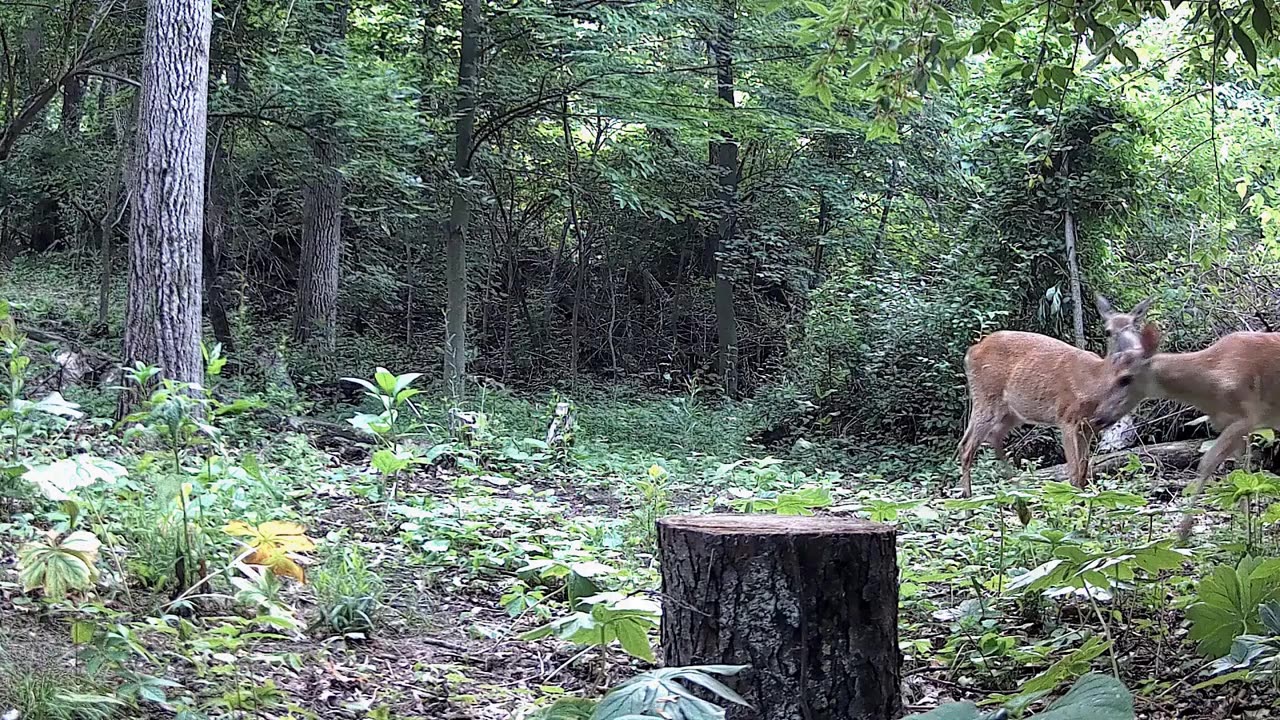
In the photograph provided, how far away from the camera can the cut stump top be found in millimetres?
2342

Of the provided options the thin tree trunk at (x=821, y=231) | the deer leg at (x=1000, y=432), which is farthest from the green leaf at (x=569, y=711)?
the thin tree trunk at (x=821, y=231)

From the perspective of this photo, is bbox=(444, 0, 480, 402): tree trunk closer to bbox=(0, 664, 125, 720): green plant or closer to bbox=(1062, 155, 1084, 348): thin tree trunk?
bbox=(1062, 155, 1084, 348): thin tree trunk

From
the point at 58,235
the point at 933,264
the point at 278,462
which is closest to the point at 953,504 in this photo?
the point at 278,462

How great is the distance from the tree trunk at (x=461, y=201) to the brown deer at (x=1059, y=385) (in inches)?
188

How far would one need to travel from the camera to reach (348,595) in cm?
354

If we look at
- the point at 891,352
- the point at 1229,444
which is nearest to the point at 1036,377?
the point at 1229,444

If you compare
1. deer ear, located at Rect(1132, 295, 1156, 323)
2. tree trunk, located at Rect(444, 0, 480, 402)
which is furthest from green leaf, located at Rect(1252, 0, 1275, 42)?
tree trunk, located at Rect(444, 0, 480, 402)

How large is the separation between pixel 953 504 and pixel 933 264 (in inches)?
312

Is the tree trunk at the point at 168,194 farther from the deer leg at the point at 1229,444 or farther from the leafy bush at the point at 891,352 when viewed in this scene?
the deer leg at the point at 1229,444

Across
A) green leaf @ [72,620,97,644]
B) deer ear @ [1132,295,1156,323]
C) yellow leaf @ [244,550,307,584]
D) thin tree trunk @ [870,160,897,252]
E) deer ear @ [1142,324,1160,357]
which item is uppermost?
thin tree trunk @ [870,160,897,252]

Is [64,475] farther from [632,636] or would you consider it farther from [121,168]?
[121,168]

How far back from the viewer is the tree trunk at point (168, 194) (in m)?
7.15

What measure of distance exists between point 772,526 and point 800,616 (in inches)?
8.7

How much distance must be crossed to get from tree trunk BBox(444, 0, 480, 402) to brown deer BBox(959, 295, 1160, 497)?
15.7 ft
